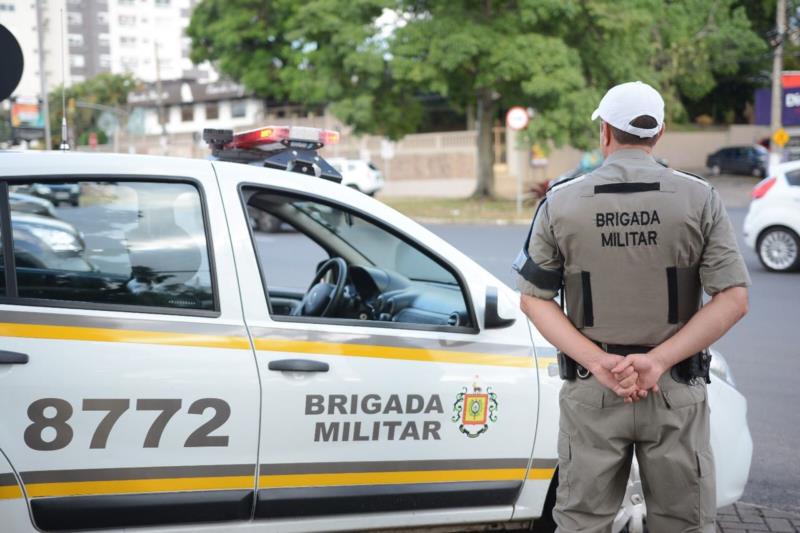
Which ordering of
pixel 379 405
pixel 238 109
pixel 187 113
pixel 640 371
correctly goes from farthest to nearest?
pixel 187 113, pixel 238 109, pixel 379 405, pixel 640 371

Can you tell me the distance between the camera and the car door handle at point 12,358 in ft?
9.24

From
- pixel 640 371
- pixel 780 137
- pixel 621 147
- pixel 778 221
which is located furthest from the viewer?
pixel 780 137

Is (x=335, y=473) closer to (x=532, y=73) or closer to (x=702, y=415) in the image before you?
(x=702, y=415)

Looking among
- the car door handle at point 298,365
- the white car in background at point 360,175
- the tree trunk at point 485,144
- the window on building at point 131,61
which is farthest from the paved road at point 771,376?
the window on building at point 131,61

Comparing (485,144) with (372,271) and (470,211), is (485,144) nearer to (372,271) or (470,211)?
(470,211)

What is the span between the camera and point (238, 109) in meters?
59.5

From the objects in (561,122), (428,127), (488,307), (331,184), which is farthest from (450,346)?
(428,127)

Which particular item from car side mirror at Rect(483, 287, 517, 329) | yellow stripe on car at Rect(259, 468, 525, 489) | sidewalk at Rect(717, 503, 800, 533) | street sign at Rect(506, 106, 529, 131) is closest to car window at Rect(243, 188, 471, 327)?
car side mirror at Rect(483, 287, 517, 329)

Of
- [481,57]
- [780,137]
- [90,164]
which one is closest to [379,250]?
[90,164]

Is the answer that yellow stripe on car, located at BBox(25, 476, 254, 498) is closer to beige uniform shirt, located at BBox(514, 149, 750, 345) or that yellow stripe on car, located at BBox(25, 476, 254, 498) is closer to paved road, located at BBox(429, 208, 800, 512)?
beige uniform shirt, located at BBox(514, 149, 750, 345)

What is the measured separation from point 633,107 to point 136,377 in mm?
1706

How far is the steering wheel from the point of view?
12.9 feet

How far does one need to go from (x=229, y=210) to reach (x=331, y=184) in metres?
0.43

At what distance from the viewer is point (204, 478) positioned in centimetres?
304
